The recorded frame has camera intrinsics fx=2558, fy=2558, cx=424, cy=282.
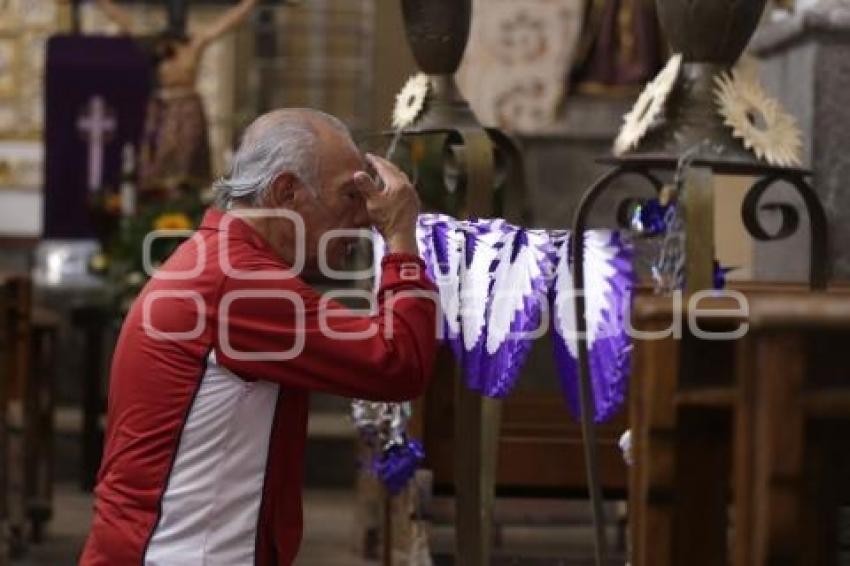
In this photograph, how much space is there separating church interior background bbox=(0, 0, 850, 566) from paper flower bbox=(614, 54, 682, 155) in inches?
0.4

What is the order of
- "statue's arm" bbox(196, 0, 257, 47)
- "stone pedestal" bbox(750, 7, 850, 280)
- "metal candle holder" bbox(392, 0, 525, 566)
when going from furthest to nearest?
"statue's arm" bbox(196, 0, 257, 47), "stone pedestal" bbox(750, 7, 850, 280), "metal candle holder" bbox(392, 0, 525, 566)

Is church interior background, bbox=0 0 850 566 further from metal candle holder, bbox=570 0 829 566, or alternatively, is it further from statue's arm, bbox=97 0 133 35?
statue's arm, bbox=97 0 133 35

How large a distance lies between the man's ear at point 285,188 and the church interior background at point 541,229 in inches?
24.6

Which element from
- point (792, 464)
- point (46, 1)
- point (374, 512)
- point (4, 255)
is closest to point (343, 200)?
point (792, 464)

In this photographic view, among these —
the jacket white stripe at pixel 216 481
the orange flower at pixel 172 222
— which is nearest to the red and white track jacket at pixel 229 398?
the jacket white stripe at pixel 216 481

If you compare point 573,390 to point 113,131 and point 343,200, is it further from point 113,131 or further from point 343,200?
point 113,131

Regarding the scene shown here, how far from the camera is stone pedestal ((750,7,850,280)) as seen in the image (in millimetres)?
6867

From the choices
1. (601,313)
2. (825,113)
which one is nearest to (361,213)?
(601,313)

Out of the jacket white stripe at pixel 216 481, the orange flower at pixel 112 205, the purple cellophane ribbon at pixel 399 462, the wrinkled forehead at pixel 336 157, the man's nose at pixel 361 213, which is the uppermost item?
the wrinkled forehead at pixel 336 157

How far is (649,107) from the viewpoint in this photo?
5.07 meters

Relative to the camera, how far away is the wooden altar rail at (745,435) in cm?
316

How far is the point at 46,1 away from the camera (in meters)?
17.0

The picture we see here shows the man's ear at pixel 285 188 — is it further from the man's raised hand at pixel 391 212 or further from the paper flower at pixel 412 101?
the paper flower at pixel 412 101

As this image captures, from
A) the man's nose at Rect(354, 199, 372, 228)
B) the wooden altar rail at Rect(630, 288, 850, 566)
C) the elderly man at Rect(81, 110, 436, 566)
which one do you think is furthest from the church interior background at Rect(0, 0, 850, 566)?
the man's nose at Rect(354, 199, 372, 228)
